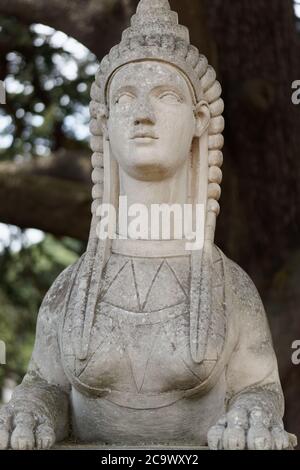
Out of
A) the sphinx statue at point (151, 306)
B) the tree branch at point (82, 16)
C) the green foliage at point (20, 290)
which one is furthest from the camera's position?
the green foliage at point (20, 290)

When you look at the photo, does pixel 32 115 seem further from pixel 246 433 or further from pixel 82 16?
pixel 246 433

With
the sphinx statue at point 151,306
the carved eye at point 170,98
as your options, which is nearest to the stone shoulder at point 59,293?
the sphinx statue at point 151,306

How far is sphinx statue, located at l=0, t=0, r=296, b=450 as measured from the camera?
17.4 feet

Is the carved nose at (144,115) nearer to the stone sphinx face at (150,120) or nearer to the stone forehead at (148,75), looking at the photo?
the stone sphinx face at (150,120)

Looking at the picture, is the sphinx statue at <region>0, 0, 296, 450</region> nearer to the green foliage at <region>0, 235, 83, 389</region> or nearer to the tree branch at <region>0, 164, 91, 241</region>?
the tree branch at <region>0, 164, 91, 241</region>

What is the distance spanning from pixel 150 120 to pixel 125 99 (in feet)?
0.69

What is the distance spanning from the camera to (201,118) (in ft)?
18.9

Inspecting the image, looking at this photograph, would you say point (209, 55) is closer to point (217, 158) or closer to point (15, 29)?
point (15, 29)

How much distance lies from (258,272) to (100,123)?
4.04m

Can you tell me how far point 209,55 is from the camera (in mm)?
8992

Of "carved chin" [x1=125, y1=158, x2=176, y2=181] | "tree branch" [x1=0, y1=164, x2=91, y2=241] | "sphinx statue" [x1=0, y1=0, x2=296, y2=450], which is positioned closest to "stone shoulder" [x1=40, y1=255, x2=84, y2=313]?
"sphinx statue" [x1=0, y1=0, x2=296, y2=450]

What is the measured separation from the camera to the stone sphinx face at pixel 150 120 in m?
5.48

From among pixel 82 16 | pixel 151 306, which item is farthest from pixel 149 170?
pixel 82 16
